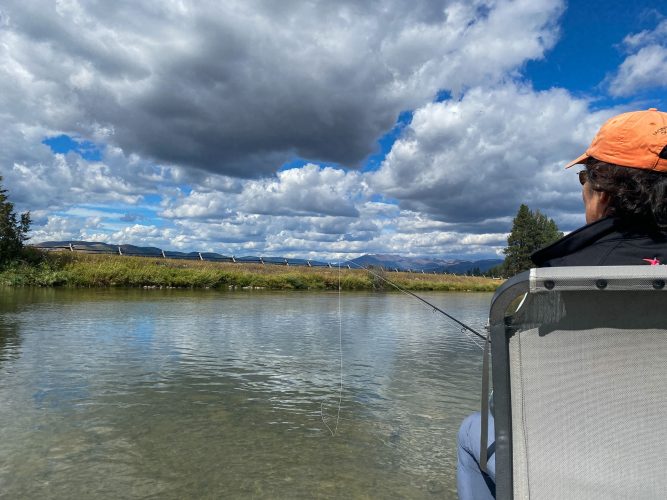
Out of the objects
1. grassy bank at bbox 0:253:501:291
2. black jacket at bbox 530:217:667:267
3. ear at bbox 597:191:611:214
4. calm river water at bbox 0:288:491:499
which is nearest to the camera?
black jacket at bbox 530:217:667:267

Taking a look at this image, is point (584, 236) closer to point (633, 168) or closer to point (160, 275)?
point (633, 168)

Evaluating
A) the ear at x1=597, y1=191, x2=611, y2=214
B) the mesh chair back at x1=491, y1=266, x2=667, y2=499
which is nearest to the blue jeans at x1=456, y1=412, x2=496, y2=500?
the mesh chair back at x1=491, y1=266, x2=667, y2=499

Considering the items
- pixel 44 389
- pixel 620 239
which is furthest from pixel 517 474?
pixel 44 389

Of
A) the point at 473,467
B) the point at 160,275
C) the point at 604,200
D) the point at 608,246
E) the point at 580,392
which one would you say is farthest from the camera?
the point at 160,275

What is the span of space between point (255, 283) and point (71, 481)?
35671 millimetres

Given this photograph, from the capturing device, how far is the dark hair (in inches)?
74.7

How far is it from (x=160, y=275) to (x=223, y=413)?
3162cm

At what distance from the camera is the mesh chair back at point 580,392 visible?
5.25 feet

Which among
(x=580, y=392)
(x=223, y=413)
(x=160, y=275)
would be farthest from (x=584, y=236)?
(x=160, y=275)

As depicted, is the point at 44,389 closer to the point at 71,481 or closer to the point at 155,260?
the point at 71,481

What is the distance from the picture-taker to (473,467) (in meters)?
2.38

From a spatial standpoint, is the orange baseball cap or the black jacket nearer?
the black jacket

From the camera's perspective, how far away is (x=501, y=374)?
5.48 feet

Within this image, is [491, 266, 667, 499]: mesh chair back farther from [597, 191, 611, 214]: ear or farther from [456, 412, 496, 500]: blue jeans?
[597, 191, 611, 214]: ear
